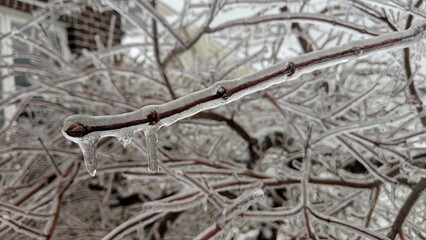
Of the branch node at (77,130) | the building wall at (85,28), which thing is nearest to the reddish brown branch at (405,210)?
the branch node at (77,130)

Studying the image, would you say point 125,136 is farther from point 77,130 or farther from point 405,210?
point 405,210

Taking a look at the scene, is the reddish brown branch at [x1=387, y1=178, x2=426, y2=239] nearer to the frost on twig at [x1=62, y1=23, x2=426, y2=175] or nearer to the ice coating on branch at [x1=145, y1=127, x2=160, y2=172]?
the frost on twig at [x1=62, y1=23, x2=426, y2=175]

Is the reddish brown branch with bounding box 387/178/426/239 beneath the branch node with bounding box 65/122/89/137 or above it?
above

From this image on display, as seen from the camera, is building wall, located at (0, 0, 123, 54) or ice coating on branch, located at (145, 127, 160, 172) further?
building wall, located at (0, 0, 123, 54)

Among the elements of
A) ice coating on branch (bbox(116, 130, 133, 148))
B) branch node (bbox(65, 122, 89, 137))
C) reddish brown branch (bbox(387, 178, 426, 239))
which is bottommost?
branch node (bbox(65, 122, 89, 137))

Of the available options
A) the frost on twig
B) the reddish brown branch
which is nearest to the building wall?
the reddish brown branch

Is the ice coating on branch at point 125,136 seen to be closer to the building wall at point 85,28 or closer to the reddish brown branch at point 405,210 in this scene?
the reddish brown branch at point 405,210

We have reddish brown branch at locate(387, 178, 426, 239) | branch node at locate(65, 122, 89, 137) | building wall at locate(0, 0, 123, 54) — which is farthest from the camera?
building wall at locate(0, 0, 123, 54)

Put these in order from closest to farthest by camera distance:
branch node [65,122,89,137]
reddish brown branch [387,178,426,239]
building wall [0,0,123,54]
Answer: branch node [65,122,89,137], reddish brown branch [387,178,426,239], building wall [0,0,123,54]

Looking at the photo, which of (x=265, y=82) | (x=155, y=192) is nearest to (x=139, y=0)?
(x=265, y=82)
